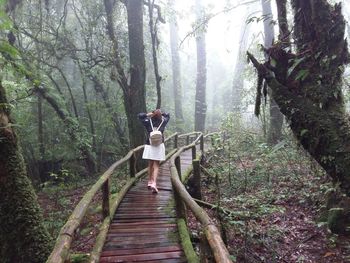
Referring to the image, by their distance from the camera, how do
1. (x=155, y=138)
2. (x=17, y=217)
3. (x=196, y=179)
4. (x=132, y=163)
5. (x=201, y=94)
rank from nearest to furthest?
(x=17, y=217) < (x=155, y=138) < (x=132, y=163) < (x=196, y=179) < (x=201, y=94)

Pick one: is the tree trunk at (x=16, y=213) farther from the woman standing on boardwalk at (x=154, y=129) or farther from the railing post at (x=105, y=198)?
the woman standing on boardwalk at (x=154, y=129)

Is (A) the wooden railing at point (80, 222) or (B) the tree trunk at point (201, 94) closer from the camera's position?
(A) the wooden railing at point (80, 222)

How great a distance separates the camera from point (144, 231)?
6102 mm

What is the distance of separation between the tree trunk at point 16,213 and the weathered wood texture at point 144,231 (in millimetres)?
1180

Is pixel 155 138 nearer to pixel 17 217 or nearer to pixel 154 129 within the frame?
pixel 154 129

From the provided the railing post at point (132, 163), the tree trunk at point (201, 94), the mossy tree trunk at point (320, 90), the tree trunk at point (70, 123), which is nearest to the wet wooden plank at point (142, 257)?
the mossy tree trunk at point (320, 90)

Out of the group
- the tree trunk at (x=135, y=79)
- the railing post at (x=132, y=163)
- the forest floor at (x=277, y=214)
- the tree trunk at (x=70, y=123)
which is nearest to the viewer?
the forest floor at (x=277, y=214)

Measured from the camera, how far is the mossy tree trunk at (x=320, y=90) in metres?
6.35

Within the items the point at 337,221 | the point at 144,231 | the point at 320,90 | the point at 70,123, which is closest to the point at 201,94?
the point at 70,123

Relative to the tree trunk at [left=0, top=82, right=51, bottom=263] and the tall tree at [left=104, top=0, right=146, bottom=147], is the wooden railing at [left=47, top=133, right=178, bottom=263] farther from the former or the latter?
the tall tree at [left=104, top=0, right=146, bottom=147]

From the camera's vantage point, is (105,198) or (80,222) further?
(105,198)

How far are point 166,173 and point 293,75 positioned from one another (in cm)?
528

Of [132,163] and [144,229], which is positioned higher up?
[132,163]

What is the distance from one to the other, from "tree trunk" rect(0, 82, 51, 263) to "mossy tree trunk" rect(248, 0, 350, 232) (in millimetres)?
5069
